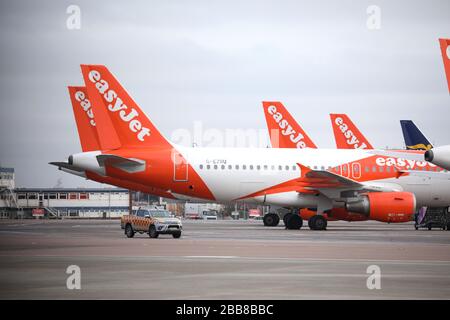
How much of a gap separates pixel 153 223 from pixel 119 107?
484 inches

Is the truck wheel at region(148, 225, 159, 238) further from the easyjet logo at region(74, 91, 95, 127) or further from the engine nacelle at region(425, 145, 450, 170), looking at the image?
the easyjet logo at region(74, 91, 95, 127)

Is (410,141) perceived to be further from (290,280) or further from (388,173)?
(290,280)

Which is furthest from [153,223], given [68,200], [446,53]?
[68,200]

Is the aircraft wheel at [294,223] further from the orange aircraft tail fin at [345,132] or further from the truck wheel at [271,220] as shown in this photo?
the orange aircraft tail fin at [345,132]

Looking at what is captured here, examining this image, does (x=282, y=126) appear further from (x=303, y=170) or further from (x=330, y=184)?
(x=330, y=184)

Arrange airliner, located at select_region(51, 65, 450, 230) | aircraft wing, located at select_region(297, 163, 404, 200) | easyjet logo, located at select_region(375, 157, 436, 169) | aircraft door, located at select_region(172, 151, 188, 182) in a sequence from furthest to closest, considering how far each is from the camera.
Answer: easyjet logo, located at select_region(375, 157, 436, 169) → aircraft door, located at select_region(172, 151, 188, 182) → aircraft wing, located at select_region(297, 163, 404, 200) → airliner, located at select_region(51, 65, 450, 230)

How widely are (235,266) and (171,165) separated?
2842 cm

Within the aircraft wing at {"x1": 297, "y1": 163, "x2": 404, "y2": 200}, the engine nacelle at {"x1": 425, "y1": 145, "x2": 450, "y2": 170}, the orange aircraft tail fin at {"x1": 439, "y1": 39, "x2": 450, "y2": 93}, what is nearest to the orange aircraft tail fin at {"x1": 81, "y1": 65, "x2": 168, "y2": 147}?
the aircraft wing at {"x1": 297, "y1": 163, "x2": 404, "y2": 200}

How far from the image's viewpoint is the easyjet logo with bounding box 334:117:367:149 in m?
80.5

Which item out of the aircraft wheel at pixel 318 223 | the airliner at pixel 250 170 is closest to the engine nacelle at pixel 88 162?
the airliner at pixel 250 170

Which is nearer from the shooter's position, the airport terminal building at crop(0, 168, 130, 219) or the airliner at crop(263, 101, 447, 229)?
the airliner at crop(263, 101, 447, 229)

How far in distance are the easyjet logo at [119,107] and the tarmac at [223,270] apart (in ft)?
56.3

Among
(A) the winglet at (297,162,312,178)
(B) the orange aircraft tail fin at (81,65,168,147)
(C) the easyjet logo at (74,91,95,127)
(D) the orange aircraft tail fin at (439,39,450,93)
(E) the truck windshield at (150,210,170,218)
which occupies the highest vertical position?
(C) the easyjet logo at (74,91,95,127)
